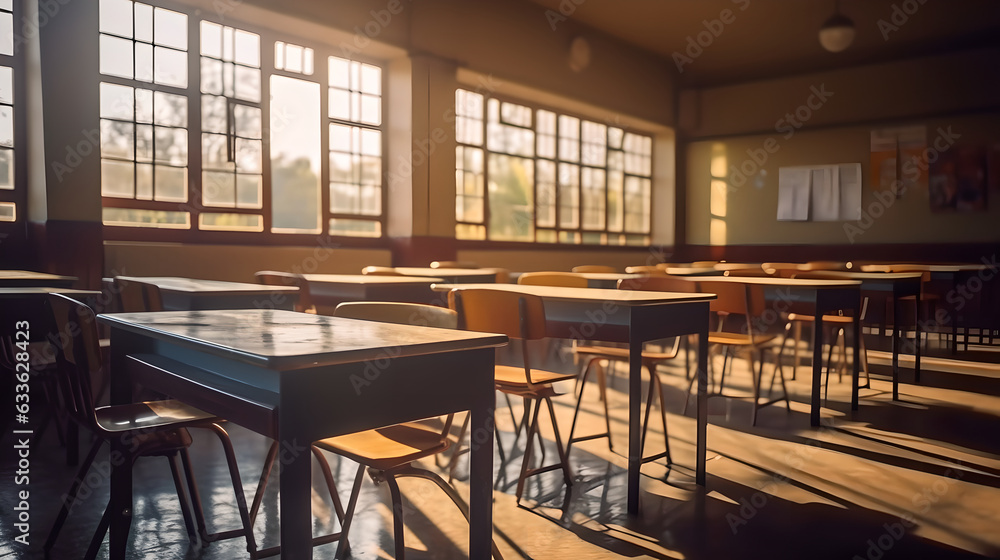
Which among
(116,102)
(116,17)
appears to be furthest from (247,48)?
(116,102)

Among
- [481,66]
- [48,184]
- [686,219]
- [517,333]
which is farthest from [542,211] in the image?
[517,333]

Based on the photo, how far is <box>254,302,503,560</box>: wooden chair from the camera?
1760 mm

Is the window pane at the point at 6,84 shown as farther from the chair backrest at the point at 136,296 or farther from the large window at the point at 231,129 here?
the chair backrest at the point at 136,296

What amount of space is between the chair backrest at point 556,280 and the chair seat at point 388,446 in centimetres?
223

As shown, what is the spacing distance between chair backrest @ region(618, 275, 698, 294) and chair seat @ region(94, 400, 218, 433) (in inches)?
98.0

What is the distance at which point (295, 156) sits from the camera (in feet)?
21.8

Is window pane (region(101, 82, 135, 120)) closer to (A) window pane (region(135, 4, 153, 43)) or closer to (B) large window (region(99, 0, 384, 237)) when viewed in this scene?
(B) large window (region(99, 0, 384, 237))

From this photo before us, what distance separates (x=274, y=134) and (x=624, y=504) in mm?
5149

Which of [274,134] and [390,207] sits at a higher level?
[274,134]

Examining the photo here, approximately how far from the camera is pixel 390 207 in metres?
7.45

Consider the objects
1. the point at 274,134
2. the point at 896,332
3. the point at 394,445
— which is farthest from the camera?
the point at 274,134

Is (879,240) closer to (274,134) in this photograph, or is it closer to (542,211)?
(542,211)

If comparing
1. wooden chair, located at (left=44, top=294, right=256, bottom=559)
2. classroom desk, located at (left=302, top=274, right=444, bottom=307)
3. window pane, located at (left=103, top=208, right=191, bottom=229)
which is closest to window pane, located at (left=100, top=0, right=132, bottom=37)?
window pane, located at (left=103, top=208, right=191, bottom=229)

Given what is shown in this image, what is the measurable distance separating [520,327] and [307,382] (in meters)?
1.51
